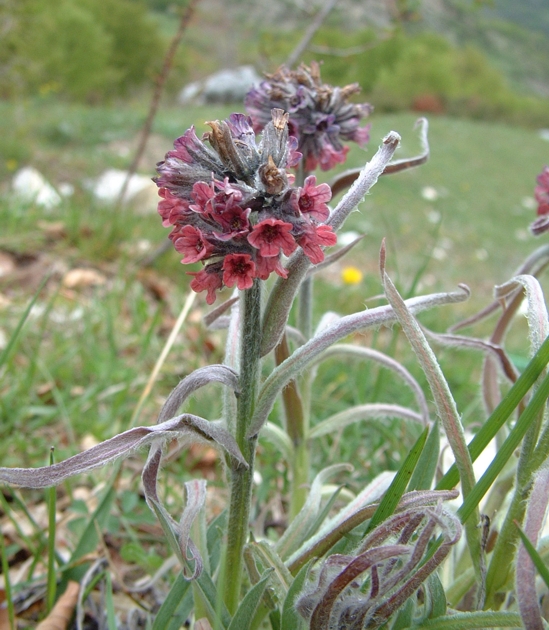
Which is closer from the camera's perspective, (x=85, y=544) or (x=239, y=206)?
(x=239, y=206)

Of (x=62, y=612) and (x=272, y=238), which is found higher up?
(x=272, y=238)

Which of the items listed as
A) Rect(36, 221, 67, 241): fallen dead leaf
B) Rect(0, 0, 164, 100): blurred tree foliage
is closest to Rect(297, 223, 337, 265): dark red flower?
Rect(36, 221, 67, 241): fallen dead leaf

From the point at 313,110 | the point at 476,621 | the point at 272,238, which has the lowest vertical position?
the point at 476,621

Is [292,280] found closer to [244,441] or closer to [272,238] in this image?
[272,238]

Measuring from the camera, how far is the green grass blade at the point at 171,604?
36.0 inches

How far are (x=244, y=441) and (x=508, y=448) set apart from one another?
0.37 metres

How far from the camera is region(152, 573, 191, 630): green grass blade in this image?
3.00 ft

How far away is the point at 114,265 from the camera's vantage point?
129 inches

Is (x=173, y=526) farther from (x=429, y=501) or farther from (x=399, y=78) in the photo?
(x=399, y=78)

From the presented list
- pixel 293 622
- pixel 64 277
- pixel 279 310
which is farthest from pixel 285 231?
pixel 64 277

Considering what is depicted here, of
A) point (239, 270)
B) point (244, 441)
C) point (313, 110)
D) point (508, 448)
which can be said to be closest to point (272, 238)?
point (239, 270)

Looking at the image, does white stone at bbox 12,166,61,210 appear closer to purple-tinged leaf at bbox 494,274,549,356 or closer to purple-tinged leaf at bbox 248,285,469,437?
purple-tinged leaf at bbox 248,285,469,437

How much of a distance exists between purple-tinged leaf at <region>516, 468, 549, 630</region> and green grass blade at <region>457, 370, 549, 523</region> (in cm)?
6

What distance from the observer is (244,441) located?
87 centimetres
